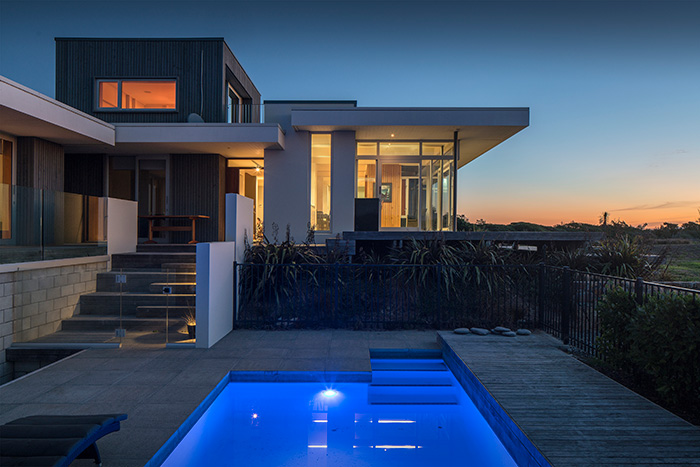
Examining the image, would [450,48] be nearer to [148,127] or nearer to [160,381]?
[148,127]

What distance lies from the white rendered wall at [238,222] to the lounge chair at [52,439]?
3700 millimetres

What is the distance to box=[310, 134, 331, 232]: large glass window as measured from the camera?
9.73m

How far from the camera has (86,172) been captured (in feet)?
33.1

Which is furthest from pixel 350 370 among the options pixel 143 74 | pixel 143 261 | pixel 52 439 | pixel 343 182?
pixel 143 74

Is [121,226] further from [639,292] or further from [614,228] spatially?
[614,228]

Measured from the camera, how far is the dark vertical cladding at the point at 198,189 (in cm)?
1009

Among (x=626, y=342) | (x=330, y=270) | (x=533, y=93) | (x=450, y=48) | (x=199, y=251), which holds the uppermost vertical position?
(x=450, y=48)

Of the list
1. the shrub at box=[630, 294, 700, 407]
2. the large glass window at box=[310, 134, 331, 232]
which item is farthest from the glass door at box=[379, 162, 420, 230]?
the shrub at box=[630, 294, 700, 407]

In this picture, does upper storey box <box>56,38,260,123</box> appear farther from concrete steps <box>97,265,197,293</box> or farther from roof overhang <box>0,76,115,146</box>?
concrete steps <box>97,265,197,293</box>

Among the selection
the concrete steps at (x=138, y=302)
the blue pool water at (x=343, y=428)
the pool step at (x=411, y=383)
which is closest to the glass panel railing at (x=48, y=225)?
the concrete steps at (x=138, y=302)

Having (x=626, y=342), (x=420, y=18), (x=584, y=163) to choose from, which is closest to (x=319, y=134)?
(x=420, y=18)

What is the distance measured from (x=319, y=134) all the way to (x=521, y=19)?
23.4ft

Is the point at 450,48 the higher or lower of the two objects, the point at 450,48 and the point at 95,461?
the higher

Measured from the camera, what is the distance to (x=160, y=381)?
150 inches
